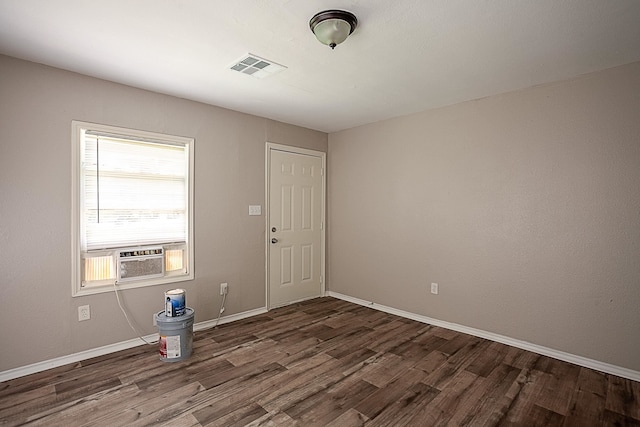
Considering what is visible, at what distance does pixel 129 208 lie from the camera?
309 cm

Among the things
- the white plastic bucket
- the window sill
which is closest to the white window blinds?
the window sill

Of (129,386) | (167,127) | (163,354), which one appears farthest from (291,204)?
(129,386)

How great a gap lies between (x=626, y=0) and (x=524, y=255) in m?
2.09

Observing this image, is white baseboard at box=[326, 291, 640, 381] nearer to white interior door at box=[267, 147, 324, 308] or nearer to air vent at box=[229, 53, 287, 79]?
white interior door at box=[267, 147, 324, 308]

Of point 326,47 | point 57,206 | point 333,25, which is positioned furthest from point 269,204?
point 333,25

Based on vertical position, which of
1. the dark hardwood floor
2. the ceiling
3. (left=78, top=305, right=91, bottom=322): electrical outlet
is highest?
the ceiling

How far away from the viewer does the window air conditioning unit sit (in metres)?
3.03

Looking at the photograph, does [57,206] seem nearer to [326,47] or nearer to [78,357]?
[78,357]

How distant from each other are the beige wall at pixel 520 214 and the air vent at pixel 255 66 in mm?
1963

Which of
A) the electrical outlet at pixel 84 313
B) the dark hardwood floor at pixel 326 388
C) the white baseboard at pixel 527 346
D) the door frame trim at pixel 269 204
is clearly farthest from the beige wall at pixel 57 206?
the white baseboard at pixel 527 346

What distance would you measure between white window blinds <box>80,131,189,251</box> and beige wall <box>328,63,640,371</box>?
243 cm

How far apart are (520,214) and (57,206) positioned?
4.23 metres

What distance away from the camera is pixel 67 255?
2.73 meters

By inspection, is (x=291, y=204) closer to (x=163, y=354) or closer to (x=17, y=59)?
(x=163, y=354)
